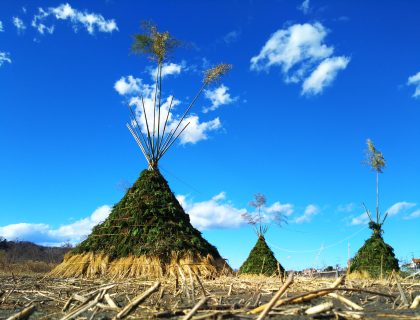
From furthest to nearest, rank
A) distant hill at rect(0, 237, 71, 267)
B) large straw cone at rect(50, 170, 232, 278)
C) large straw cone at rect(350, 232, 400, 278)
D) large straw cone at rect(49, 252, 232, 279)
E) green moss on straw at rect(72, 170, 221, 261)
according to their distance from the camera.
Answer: distant hill at rect(0, 237, 71, 267)
large straw cone at rect(350, 232, 400, 278)
green moss on straw at rect(72, 170, 221, 261)
large straw cone at rect(50, 170, 232, 278)
large straw cone at rect(49, 252, 232, 279)

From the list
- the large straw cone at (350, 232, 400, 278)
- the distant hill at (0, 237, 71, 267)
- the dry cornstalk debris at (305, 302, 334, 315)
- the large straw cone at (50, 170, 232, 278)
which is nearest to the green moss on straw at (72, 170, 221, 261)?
the large straw cone at (50, 170, 232, 278)

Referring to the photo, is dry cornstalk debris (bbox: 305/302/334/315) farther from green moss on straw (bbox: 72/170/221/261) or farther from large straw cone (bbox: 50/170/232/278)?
green moss on straw (bbox: 72/170/221/261)

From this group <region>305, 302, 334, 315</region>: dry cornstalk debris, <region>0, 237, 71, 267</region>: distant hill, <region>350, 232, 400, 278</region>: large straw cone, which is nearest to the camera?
<region>305, 302, 334, 315</region>: dry cornstalk debris

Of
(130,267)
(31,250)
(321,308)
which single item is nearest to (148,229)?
(130,267)

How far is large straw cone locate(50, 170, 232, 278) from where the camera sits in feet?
40.4

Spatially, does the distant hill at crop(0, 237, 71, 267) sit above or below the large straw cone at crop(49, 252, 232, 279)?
above

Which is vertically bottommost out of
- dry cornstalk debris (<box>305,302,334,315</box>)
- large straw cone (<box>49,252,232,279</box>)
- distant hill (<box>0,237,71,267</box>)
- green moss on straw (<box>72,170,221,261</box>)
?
dry cornstalk debris (<box>305,302,334,315</box>)

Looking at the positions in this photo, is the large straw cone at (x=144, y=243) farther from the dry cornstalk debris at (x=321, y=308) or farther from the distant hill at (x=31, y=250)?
the distant hill at (x=31, y=250)

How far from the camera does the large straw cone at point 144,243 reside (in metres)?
12.3

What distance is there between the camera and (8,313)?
4602mm

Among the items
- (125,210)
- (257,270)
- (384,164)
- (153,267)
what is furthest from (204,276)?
(384,164)

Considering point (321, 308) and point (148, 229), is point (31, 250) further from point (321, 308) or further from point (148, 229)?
point (321, 308)

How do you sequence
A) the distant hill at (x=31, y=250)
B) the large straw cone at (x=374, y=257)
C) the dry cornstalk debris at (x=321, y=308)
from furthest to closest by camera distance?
the distant hill at (x=31, y=250), the large straw cone at (x=374, y=257), the dry cornstalk debris at (x=321, y=308)

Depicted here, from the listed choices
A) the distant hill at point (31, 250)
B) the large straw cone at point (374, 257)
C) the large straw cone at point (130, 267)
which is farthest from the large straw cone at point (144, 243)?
the distant hill at point (31, 250)
